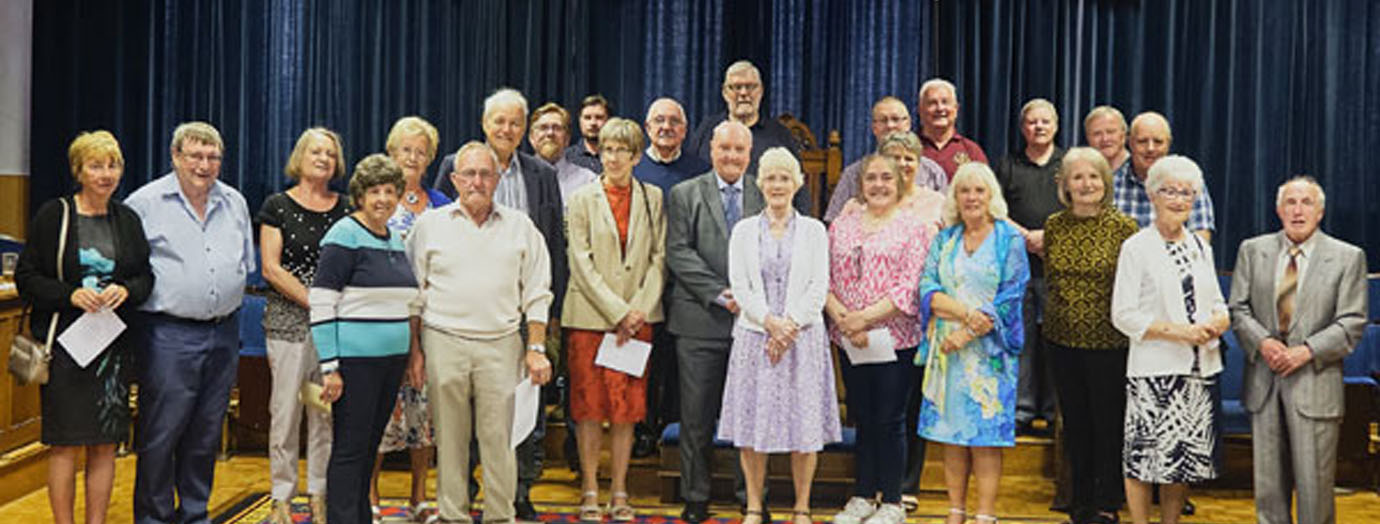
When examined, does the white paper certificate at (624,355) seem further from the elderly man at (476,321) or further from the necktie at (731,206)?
the necktie at (731,206)

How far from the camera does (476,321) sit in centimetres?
432

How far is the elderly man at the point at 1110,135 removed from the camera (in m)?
5.30

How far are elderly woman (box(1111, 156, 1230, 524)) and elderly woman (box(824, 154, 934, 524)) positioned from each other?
2.35 ft

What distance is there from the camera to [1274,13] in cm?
734

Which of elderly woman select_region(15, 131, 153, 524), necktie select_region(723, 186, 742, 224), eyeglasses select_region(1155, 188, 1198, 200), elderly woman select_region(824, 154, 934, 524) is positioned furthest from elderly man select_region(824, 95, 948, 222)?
elderly woman select_region(15, 131, 153, 524)

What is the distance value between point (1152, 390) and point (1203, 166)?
3.46 meters

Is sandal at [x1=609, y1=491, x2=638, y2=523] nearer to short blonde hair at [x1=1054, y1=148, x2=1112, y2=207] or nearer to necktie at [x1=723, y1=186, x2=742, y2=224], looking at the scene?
necktie at [x1=723, y1=186, x2=742, y2=224]

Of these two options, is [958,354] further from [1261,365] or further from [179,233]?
[179,233]

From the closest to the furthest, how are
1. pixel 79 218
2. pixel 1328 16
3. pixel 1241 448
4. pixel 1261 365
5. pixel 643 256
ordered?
1. pixel 79 218
2. pixel 1261 365
3. pixel 643 256
4. pixel 1241 448
5. pixel 1328 16

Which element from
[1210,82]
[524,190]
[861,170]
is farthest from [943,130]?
[1210,82]

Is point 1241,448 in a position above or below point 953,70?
below

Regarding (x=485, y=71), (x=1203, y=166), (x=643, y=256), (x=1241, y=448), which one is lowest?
(x=1241, y=448)

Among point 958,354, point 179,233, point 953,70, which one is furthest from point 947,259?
point 953,70

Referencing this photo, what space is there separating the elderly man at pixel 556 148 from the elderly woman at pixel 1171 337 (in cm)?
225
